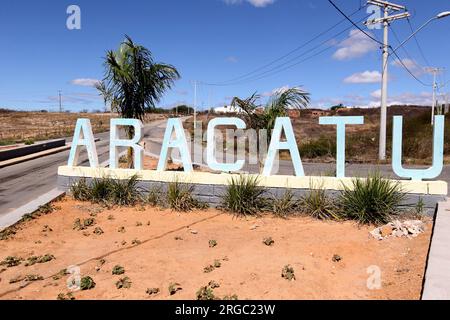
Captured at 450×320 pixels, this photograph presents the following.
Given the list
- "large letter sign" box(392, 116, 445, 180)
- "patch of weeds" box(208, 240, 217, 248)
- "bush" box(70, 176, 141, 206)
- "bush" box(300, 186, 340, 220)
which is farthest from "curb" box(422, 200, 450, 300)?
"bush" box(70, 176, 141, 206)

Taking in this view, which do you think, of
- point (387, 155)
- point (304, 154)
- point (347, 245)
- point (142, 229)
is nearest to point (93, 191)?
point (142, 229)

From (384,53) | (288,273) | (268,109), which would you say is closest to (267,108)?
(268,109)

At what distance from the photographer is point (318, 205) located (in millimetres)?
8781

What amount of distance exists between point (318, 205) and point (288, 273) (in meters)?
3.32

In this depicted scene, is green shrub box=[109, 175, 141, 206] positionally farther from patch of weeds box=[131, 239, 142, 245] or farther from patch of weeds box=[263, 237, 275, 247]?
patch of weeds box=[263, 237, 275, 247]

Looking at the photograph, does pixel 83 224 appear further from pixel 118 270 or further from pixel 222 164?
pixel 222 164

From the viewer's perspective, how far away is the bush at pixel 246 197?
914 centimetres

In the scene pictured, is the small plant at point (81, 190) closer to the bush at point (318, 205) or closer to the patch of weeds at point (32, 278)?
the patch of weeds at point (32, 278)

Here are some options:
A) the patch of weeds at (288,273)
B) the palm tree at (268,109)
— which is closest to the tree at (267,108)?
the palm tree at (268,109)

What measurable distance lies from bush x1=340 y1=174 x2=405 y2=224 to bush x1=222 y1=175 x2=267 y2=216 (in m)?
1.80

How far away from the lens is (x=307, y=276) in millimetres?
5734

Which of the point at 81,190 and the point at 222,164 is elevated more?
the point at 222,164

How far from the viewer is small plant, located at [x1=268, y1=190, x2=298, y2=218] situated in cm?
898
